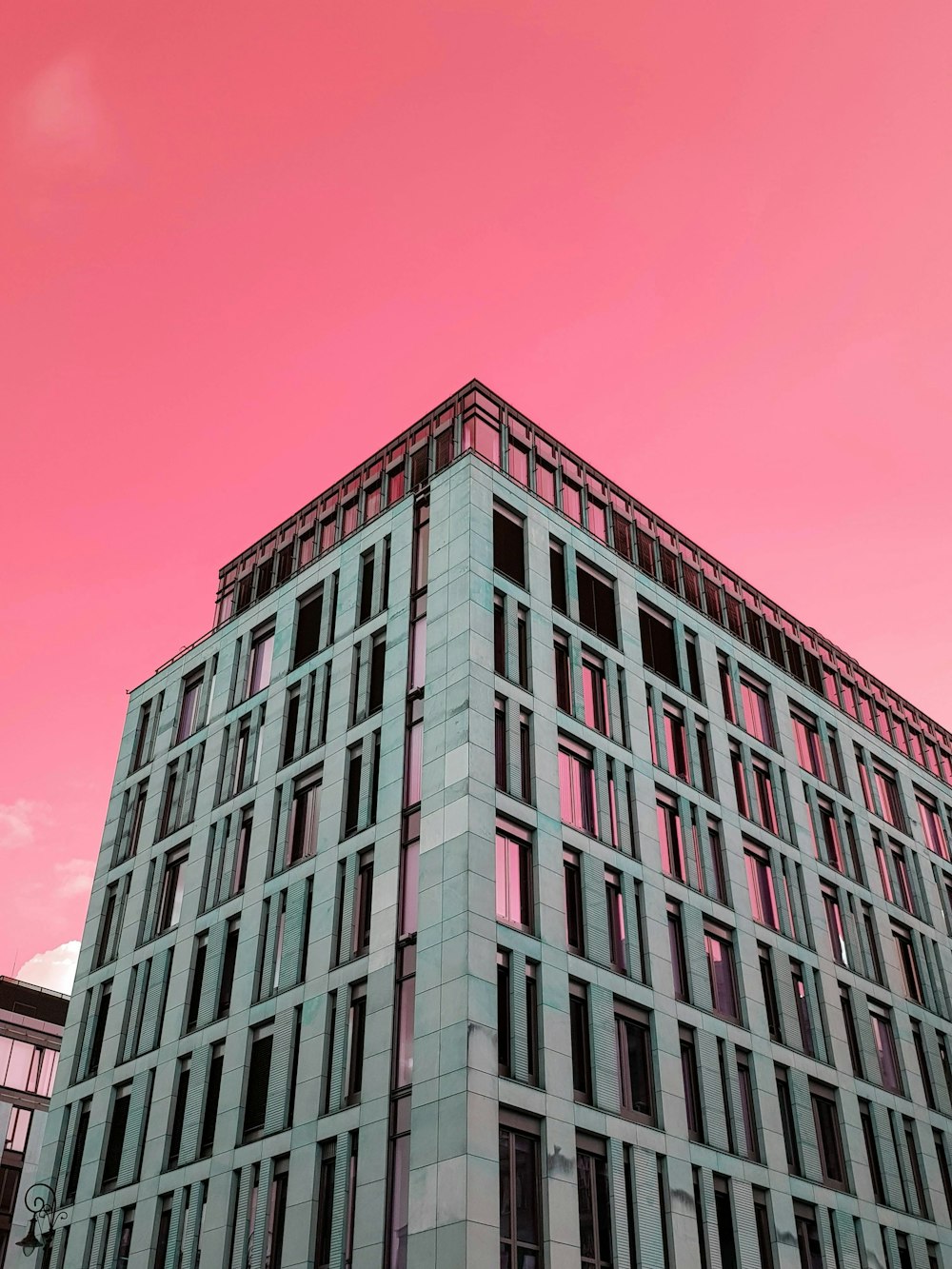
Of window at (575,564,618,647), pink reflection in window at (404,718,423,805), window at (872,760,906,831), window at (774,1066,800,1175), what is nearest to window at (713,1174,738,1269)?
window at (774,1066,800,1175)

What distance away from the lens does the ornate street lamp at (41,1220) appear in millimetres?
36906

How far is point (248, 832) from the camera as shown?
5284 cm

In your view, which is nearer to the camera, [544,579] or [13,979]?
[544,579]

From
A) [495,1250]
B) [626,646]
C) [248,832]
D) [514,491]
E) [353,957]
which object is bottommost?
[495,1250]

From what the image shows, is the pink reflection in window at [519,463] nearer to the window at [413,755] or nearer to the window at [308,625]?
the window at [308,625]

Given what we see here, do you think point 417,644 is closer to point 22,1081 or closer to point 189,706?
point 189,706

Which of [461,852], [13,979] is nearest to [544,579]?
[461,852]

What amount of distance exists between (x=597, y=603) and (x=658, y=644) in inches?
176

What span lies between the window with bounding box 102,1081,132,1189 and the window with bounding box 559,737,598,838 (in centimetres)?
2169

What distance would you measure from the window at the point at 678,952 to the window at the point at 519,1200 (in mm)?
11009

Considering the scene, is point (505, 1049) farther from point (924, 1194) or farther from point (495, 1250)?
point (924, 1194)

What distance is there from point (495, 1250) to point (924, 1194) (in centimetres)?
2689

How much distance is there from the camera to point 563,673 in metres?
50.6

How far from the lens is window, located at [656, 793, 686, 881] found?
49812mm
